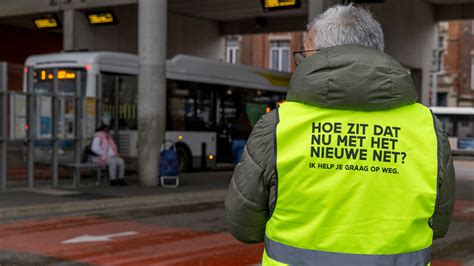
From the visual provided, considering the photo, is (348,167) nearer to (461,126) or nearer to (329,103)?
(329,103)

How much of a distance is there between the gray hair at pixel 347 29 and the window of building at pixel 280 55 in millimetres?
41124

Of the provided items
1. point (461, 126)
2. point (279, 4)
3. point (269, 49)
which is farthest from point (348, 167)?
point (269, 49)

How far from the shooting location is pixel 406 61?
958 inches

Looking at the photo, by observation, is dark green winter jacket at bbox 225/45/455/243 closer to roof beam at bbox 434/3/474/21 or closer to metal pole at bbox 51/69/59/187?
metal pole at bbox 51/69/59/187

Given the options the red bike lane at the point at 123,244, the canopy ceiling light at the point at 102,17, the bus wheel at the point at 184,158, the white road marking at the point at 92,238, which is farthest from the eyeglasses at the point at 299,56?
the canopy ceiling light at the point at 102,17

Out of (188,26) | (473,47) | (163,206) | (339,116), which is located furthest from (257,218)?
(473,47)

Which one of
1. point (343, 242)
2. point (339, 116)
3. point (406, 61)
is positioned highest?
point (406, 61)

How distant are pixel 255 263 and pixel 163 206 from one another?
5556 millimetres

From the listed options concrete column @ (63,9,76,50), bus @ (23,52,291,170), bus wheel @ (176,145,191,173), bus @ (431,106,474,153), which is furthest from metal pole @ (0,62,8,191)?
bus @ (431,106,474,153)

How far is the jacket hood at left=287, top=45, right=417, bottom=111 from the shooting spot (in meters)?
1.97

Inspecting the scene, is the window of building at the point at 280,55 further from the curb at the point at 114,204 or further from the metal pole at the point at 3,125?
the metal pole at the point at 3,125

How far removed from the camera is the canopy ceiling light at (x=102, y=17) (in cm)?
2023

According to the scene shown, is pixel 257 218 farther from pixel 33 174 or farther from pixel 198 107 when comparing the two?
pixel 198 107

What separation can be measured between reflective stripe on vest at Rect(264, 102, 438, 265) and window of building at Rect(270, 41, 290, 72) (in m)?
41.4
